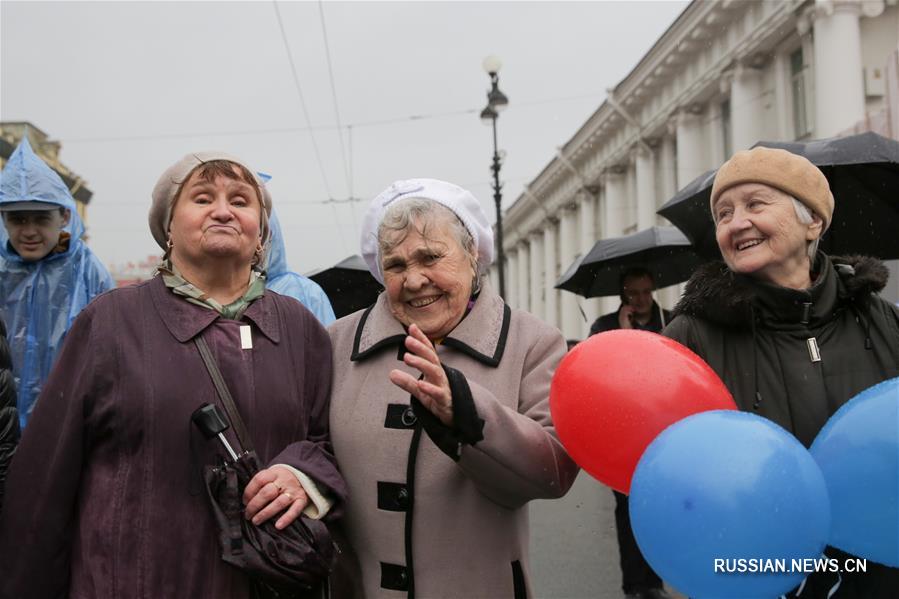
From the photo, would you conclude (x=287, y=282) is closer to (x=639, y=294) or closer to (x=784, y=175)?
(x=784, y=175)

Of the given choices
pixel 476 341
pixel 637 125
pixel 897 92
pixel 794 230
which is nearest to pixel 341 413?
pixel 476 341

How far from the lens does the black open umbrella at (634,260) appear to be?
6.80 m

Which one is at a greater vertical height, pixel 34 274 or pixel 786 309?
pixel 34 274

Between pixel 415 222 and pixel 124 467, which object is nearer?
pixel 124 467

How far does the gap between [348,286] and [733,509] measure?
5015mm

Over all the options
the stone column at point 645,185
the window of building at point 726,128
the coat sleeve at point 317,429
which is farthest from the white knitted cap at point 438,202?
the stone column at point 645,185

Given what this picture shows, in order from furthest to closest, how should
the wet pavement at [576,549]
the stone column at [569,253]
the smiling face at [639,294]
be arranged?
the stone column at [569,253] < the smiling face at [639,294] < the wet pavement at [576,549]

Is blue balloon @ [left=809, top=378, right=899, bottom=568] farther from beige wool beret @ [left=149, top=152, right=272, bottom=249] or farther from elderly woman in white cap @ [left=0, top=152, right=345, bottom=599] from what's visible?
beige wool beret @ [left=149, top=152, right=272, bottom=249]

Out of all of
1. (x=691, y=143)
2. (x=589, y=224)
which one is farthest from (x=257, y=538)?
(x=589, y=224)

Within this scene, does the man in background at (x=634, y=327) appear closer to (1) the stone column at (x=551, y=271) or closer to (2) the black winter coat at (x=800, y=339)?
(2) the black winter coat at (x=800, y=339)

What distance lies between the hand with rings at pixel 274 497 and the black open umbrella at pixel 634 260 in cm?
520

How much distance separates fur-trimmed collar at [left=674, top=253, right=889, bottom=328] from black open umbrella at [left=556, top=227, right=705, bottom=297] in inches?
175

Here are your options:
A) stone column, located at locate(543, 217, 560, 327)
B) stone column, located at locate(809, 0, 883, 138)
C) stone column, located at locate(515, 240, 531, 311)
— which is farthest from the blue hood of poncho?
stone column, located at locate(515, 240, 531, 311)

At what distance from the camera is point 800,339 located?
2188 mm
